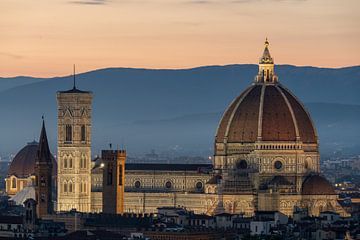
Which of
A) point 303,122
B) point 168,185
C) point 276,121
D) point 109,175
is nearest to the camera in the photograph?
point 109,175

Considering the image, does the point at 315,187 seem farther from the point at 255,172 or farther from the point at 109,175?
the point at 109,175

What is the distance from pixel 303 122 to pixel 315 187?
18.7 ft

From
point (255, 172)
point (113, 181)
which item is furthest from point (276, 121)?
point (113, 181)

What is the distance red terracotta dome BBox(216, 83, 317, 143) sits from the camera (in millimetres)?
170000

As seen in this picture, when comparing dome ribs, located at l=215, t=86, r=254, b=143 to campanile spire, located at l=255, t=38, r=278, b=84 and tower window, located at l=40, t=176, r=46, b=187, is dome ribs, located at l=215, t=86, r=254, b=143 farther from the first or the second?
tower window, located at l=40, t=176, r=46, b=187

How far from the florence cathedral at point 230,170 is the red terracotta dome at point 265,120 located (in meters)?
0.07

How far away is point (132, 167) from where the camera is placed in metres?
177

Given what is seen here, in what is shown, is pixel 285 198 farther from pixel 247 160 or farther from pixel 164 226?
pixel 164 226

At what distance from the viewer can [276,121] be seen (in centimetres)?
17050

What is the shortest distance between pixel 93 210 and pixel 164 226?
33958 mm

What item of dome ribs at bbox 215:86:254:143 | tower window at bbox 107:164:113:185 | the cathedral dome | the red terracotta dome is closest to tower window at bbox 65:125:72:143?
tower window at bbox 107:164:113:185

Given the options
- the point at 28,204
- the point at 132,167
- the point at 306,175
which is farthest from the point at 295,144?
the point at 28,204

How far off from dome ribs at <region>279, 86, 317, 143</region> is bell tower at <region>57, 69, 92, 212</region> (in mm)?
15599

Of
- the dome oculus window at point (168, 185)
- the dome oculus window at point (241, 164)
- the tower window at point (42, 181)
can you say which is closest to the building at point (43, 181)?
the tower window at point (42, 181)
